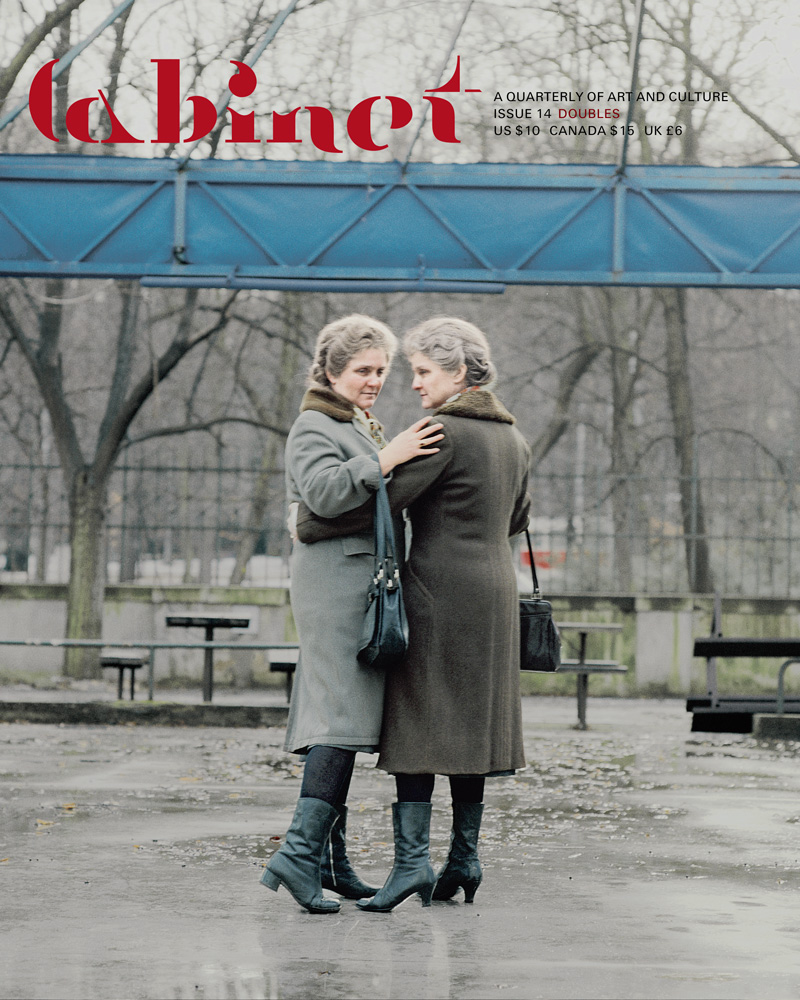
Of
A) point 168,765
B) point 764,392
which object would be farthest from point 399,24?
point 764,392

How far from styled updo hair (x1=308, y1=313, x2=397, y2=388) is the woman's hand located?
0.38 meters

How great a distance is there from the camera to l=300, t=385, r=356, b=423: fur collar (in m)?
5.12

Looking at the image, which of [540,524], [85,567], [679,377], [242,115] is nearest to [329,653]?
[242,115]

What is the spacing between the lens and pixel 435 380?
514 centimetres

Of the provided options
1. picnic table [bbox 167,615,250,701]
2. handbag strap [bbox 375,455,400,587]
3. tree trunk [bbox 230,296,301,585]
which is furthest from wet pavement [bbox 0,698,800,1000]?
tree trunk [bbox 230,296,301,585]

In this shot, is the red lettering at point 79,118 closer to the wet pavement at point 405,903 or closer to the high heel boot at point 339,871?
the wet pavement at point 405,903

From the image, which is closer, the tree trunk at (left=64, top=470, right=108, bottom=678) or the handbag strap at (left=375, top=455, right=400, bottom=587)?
the handbag strap at (left=375, top=455, right=400, bottom=587)

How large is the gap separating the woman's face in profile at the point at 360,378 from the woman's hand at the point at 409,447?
0.31m

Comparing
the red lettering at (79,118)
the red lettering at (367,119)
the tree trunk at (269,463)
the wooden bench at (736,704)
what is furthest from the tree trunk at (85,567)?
the wooden bench at (736,704)

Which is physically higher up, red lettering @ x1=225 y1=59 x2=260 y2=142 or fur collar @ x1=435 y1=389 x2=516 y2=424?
red lettering @ x1=225 y1=59 x2=260 y2=142

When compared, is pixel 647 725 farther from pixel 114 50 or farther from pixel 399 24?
Result: pixel 114 50

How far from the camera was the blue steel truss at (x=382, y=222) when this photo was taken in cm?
1140

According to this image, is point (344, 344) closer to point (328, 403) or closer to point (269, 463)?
point (328, 403)

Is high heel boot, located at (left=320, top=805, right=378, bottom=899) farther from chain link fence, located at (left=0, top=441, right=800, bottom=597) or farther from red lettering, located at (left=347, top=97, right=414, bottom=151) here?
chain link fence, located at (left=0, top=441, right=800, bottom=597)
